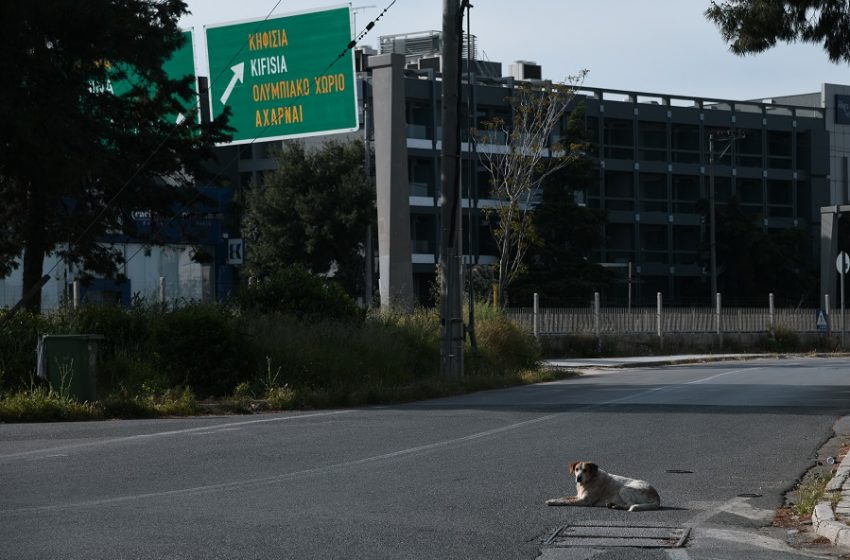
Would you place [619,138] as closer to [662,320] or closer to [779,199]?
[779,199]

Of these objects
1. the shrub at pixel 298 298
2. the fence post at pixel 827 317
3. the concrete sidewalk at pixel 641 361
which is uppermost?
the shrub at pixel 298 298

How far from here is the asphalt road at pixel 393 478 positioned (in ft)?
26.4

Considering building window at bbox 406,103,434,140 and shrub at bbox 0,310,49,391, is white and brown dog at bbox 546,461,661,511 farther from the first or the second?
building window at bbox 406,103,434,140

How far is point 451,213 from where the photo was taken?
79.9 ft

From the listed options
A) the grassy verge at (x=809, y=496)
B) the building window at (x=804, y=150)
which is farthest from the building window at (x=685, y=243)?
the grassy verge at (x=809, y=496)

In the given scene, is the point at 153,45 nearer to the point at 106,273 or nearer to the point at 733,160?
the point at 106,273

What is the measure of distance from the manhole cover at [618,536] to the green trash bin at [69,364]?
11248 mm

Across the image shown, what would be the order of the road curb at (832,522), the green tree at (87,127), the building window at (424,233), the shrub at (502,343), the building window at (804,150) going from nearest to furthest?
1. the road curb at (832,522)
2. the green tree at (87,127)
3. the shrub at (502,343)
4. the building window at (424,233)
5. the building window at (804,150)

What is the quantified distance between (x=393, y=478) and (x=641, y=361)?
28.5 m

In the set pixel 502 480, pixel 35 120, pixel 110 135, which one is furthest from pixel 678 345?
pixel 502 480

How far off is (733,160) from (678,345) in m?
31.3

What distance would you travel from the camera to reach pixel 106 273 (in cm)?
3134

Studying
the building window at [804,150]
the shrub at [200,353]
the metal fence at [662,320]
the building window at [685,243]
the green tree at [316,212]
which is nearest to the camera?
the shrub at [200,353]

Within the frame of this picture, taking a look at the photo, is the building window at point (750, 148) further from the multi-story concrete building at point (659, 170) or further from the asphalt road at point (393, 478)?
the asphalt road at point (393, 478)
